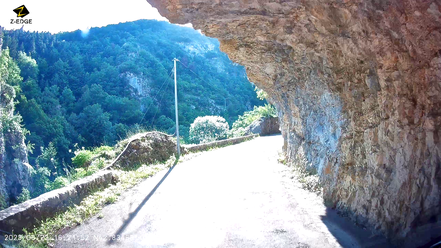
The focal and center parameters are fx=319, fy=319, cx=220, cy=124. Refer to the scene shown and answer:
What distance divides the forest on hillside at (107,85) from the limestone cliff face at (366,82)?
68.5 ft

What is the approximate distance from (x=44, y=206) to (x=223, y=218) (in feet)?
12.4

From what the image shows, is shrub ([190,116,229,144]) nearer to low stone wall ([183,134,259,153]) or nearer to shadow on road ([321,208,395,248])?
low stone wall ([183,134,259,153])

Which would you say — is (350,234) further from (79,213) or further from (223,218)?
(79,213)

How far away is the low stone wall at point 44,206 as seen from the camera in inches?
231

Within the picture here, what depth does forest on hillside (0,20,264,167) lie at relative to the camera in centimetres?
3234

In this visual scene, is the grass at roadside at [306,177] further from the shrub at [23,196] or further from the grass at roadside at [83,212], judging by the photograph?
the shrub at [23,196]

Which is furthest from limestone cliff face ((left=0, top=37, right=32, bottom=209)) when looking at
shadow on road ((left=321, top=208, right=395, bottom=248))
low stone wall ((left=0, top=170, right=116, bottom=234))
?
shadow on road ((left=321, top=208, right=395, bottom=248))

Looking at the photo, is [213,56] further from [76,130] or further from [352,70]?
[352,70]

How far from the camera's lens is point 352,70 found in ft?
18.6

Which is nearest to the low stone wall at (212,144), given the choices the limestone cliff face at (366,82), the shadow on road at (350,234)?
the limestone cliff face at (366,82)

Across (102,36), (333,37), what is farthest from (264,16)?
(102,36)

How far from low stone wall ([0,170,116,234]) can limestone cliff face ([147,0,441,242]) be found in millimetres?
4626

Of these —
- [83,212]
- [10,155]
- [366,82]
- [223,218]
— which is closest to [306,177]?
[223,218]

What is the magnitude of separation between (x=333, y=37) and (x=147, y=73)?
152 feet
